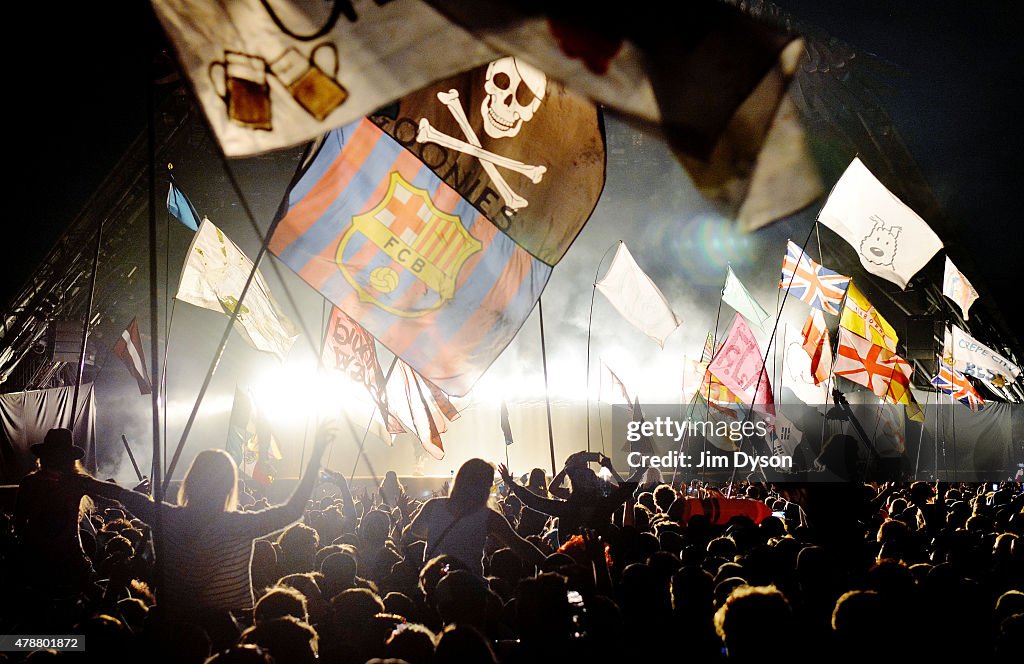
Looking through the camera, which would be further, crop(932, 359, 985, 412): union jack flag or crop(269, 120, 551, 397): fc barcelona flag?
crop(932, 359, 985, 412): union jack flag

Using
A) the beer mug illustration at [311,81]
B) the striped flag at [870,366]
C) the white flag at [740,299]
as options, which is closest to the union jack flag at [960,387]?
the striped flag at [870,366]

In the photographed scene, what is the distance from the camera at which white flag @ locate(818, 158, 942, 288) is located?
31.8 ft

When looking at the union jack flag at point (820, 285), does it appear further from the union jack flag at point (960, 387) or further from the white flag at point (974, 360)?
the union jack flag at point (960, 387)

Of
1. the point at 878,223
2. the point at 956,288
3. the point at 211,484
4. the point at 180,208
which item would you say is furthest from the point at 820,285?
the point at 211,484

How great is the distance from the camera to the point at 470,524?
12.9ft

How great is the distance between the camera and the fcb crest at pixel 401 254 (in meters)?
4.04

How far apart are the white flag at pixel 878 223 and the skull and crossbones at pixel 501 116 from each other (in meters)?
7.05

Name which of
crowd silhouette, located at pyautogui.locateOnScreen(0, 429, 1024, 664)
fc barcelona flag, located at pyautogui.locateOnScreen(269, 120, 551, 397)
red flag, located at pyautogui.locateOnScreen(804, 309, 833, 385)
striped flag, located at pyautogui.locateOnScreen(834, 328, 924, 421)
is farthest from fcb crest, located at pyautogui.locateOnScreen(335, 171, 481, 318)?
striped flag, located at pyautogui.locateOnScreen(834, 328, 924, 421)

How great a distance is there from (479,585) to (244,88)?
89.5 inches

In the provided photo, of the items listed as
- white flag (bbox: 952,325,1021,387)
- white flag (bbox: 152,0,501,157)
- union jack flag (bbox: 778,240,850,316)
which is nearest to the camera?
white flag (bbox: 152,0,501,157)

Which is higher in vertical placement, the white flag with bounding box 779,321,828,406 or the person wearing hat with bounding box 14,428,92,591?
the white flag with bounding box 779,321,828,406

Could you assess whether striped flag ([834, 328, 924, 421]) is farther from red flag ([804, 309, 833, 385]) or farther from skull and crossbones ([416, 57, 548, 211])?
skull and crossbones ([416, 57, 548, 211])

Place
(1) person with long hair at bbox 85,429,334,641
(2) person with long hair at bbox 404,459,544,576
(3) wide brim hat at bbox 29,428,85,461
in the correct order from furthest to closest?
(2) person with long hair at bbox 404,459,544,576, (3) wide brim hat at bbox 29,428,85,461, (1) person with long hair at bbox 85,429,334,641

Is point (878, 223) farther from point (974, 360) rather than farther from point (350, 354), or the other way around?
point (350, 354)
